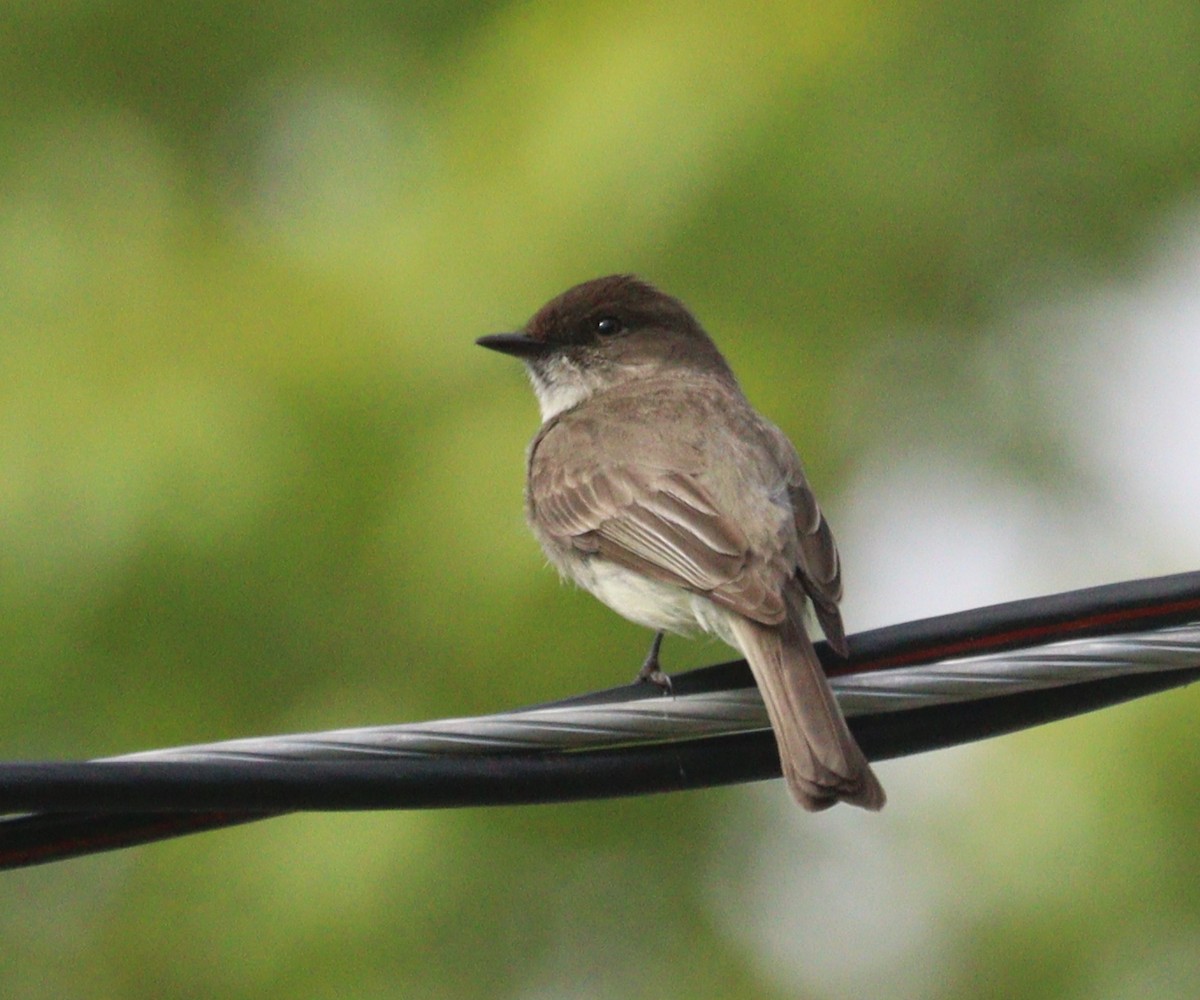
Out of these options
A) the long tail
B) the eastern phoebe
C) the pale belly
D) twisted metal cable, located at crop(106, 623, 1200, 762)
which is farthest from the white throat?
twisted metal cable, located at crop(106, 623, 1200, 762)

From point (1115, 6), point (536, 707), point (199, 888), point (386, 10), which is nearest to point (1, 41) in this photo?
point (386, 10)

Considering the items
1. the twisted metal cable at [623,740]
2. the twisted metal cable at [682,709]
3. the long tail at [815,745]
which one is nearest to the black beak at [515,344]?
the long tail at [815,745]

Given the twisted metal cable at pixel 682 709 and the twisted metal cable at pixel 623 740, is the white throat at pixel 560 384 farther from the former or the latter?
the twisted metal cable at pixel 682 709

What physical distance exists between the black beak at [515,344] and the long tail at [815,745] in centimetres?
222

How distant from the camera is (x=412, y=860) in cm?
505

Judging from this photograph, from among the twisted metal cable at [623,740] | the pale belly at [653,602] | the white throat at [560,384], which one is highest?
the white throat at [560,384]

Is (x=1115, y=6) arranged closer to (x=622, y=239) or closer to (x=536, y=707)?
(x=622, y=239)

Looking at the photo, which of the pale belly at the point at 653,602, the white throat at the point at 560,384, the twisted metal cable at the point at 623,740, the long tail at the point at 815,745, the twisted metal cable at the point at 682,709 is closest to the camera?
the twisted metal cable at the point at 623,740

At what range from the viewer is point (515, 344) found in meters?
5.82

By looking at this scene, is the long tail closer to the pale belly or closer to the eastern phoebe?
the eastern phoebe

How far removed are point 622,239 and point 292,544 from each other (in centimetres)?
147

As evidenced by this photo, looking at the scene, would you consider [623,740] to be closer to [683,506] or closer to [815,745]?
[815,745]

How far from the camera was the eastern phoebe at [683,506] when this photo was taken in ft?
12.1

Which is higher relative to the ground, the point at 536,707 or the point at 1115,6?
the point at 1115,6
